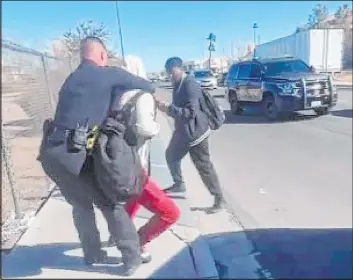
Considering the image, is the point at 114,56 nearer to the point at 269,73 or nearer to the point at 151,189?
the point at 151,189

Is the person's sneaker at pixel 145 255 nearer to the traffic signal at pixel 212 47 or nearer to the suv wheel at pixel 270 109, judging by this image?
the traffic signal at pixel 212 47

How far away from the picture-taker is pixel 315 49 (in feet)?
10.2

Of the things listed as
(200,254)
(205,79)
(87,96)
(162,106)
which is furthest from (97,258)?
(205,79)

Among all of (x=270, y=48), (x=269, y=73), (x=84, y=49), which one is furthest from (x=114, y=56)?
(x=269, y=73)

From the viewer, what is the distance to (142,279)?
2.30m

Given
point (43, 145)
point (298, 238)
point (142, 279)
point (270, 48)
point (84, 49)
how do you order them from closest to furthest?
point (84, 49), point (43, 145), point (142, 279), point (270, 48), point (298, 238)

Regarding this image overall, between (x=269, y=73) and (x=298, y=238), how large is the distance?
4.65ft

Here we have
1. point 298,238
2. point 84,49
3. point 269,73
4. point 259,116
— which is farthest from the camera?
point 259,116

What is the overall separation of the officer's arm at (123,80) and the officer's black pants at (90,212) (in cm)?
42

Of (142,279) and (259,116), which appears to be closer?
(142,279)

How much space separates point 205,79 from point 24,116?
5.92ft

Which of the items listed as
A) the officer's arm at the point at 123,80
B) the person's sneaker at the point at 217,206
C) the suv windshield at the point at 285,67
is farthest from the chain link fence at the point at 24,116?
the suv windshield at the point at 285,67

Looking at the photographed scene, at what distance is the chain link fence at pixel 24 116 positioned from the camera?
326 cm

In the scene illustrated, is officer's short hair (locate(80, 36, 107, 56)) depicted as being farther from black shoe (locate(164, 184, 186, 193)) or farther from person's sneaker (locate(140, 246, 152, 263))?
black shoe (locate(164, 184, 186, 193))
